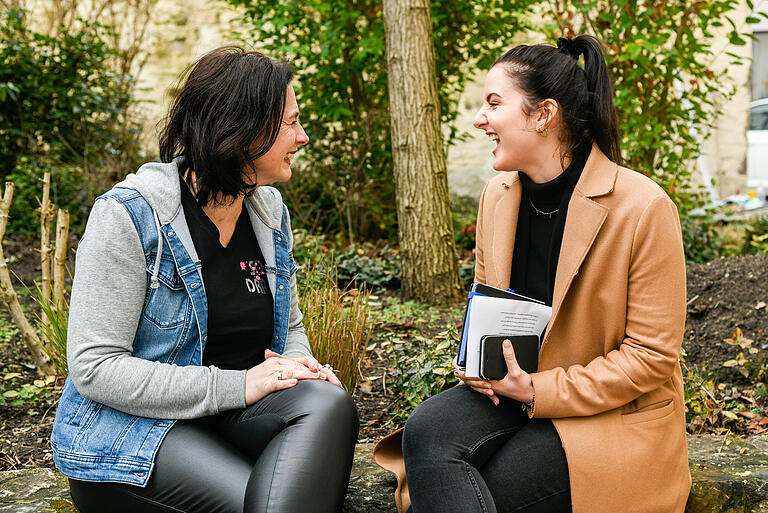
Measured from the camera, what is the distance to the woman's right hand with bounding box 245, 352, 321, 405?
2.00 meters

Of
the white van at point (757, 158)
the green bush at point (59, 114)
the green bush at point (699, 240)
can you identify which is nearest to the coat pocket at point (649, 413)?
the green bush at point (699, 240)

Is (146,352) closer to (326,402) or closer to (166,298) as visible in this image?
(166,298)

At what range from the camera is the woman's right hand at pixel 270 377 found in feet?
6.56

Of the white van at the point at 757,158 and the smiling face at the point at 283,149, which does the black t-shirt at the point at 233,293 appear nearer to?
the smiling face at the point at 283,149

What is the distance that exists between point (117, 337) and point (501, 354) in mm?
949

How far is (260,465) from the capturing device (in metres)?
1.83

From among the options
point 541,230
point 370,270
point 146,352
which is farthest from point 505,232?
point 370,270

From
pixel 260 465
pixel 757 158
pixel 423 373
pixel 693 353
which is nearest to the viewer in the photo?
pixel 260 465

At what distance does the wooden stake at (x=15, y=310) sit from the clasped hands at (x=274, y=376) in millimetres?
1644

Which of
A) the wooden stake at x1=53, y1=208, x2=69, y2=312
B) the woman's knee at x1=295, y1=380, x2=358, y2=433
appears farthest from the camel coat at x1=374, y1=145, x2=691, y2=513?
the wooden stake at x1=53, y1=208, x2=69, y2=312

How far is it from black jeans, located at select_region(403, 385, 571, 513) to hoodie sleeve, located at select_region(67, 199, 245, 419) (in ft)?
1.76

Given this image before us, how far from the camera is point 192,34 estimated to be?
9.49 m

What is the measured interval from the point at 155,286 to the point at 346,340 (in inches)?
50.0

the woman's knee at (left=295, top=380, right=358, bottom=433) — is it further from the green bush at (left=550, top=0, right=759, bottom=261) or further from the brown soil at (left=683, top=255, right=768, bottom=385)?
the green bush at (left=550, top=0, right=759, bottom=261)
